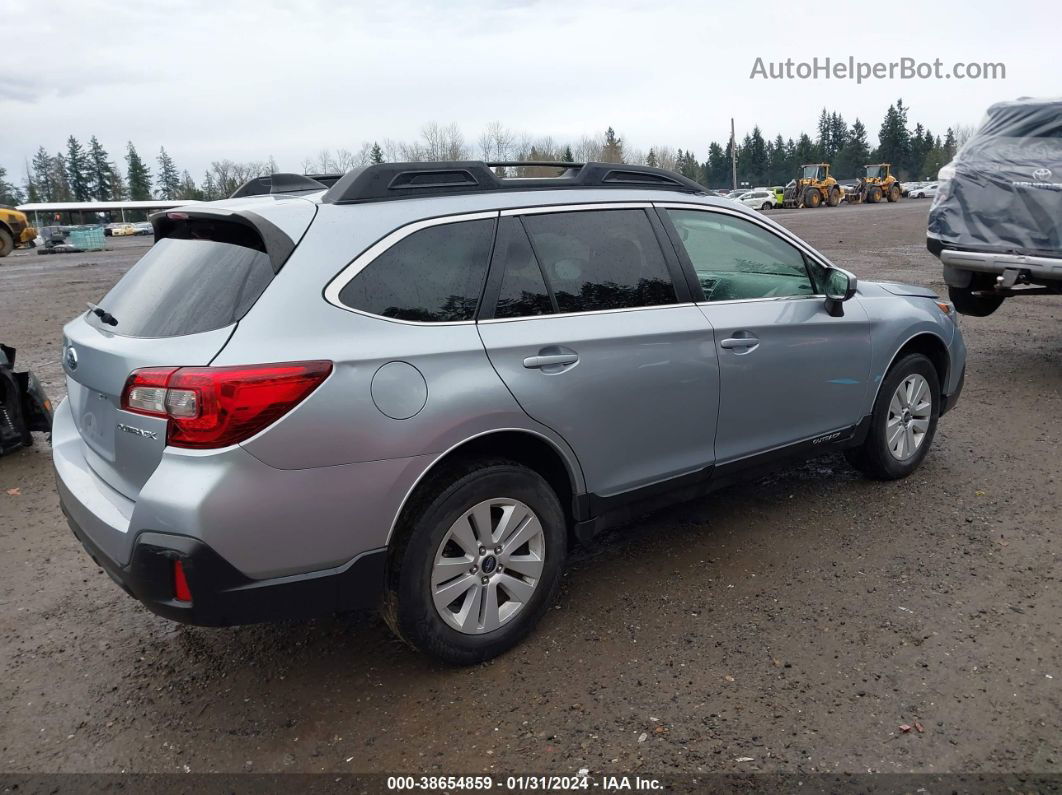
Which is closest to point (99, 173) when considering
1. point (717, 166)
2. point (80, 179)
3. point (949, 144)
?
point (80, 179)

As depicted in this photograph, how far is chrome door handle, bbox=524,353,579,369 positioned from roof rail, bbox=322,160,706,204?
0.73 meters

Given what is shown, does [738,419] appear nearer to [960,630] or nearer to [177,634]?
[960,630]

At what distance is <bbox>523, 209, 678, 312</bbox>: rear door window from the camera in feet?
11.0

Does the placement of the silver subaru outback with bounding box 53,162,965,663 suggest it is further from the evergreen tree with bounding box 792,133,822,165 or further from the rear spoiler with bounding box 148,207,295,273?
the evergreen tree with bounding box 792,133,822,165

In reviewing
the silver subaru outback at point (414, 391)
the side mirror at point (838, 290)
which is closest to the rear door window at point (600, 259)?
the silver subaru outback at point (414, 391)

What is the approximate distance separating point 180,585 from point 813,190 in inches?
2037

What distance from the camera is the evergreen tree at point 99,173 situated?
117188mm

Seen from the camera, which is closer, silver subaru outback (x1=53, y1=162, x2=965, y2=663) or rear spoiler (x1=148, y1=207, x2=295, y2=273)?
silver subaru outback (x1=53, y1=162, x2=965, y2=663)

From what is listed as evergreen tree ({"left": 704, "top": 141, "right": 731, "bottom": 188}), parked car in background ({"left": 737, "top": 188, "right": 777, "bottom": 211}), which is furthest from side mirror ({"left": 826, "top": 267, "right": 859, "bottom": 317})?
evergreen tree ({"left": 704, "top": 141, "right": 731, "bottom": 188})

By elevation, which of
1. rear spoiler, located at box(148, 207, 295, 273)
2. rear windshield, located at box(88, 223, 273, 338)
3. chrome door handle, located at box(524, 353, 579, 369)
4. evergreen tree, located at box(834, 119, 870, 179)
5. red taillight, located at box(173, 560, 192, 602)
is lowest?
red taillight, located at box(173, 560, 192, 602)

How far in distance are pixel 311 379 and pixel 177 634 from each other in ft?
5.32

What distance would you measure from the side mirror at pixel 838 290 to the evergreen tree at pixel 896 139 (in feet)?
390

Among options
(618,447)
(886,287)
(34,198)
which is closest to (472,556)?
(618,447)

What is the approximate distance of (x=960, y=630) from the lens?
3.32 m
